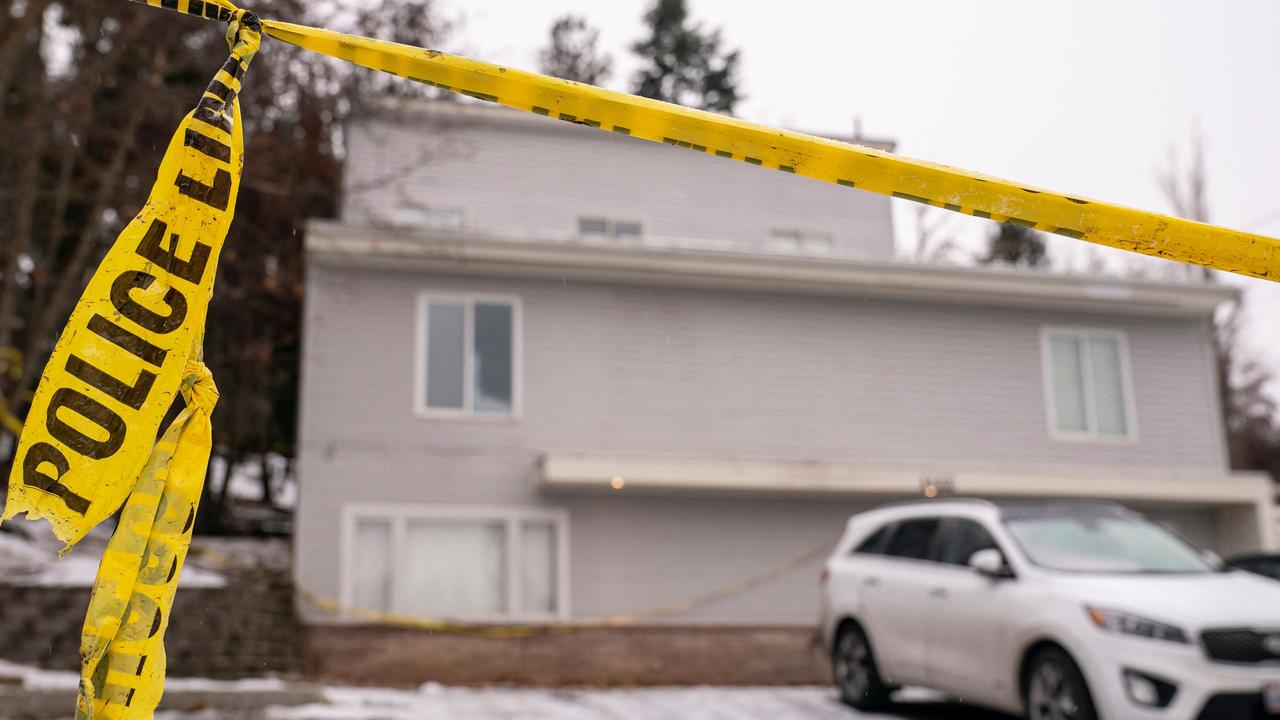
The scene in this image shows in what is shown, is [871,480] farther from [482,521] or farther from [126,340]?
[126,340]

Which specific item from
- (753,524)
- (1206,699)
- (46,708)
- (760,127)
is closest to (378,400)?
(753,524)

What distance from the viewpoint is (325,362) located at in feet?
50.0

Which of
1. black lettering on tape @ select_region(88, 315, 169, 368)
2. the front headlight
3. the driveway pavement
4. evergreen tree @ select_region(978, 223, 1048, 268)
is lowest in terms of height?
the driveway pavement

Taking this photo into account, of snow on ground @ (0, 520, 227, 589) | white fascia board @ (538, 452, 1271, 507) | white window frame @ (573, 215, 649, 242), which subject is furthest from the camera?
white window frame @ (573, 215, 649, 242)

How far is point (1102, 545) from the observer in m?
9.09

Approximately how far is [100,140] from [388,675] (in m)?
8.81

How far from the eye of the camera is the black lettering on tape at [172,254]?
2.95m

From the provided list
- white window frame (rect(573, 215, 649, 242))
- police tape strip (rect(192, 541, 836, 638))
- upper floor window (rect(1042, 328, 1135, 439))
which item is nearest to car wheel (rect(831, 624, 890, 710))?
police tape strip (rect(192, 541, 836, 638))

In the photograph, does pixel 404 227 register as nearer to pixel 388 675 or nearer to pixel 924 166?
pixel 388 675

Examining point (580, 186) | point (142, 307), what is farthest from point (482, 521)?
point (142, 307)

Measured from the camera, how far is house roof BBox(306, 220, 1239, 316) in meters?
15.2

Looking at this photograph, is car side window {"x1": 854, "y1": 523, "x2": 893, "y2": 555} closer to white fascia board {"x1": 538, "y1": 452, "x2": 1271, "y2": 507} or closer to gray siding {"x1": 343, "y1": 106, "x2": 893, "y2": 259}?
white fascia board {"x1": 538, "y1": 452, "x2": 1271, "y2": 507}

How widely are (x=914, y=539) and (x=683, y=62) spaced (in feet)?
106

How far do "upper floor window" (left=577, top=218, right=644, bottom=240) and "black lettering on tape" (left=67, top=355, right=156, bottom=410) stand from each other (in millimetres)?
17428
